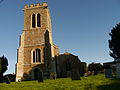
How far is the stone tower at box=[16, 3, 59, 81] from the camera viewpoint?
32281mm

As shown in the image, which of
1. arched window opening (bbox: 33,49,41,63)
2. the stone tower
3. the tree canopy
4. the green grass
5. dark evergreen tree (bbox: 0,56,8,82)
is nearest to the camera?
the green grass

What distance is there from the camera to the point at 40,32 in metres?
35.4

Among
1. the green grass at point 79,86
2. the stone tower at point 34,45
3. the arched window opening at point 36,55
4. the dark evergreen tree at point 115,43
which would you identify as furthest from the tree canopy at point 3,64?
the green grass at point 79,86

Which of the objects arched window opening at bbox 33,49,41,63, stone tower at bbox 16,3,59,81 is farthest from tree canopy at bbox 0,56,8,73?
arched window opening at bbox 33,49,41,63

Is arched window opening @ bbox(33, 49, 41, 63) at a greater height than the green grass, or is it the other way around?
arched window opening @ bbox(33, 49, 41, 63)

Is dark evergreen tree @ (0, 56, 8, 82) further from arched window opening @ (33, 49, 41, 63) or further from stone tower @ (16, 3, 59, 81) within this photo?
arched window opening @ (33, 49, 41, 63)

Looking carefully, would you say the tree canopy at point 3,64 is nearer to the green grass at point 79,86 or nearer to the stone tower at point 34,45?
the stone tower at point 34,45

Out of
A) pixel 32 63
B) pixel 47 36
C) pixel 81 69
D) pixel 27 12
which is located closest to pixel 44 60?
pixel 32 63

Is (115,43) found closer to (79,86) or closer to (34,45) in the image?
(34,45)

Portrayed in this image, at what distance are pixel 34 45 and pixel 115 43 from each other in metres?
17.5

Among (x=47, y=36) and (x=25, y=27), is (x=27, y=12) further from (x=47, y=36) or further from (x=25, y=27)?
(x=47, y=36)

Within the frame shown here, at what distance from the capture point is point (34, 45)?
113ft

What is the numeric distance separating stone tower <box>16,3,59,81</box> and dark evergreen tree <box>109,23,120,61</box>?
43.4 ft

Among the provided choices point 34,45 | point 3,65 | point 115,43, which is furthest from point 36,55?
point 115,43
